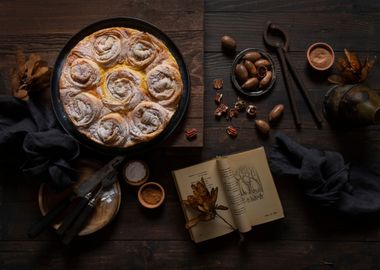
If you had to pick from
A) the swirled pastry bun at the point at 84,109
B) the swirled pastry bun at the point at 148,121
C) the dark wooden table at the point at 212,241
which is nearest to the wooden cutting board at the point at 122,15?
the dark wooden table at the point at 212,241

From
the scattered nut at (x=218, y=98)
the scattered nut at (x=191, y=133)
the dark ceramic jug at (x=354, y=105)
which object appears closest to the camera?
the dark ceramic jug at (x=354, y=105)

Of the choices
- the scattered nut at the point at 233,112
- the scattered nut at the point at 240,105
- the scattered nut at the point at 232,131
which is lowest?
the scattered nut at the point at 232,131

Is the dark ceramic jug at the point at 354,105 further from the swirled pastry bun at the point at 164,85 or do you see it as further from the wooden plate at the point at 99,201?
the wooden plate at the point at 99,201

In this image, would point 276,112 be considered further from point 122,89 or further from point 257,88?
point 122,89

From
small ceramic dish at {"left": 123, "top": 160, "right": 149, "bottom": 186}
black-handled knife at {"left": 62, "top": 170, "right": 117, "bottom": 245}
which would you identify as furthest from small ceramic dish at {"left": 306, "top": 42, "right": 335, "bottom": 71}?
black-handled knife at {"left": 62, "top": 170, "right": 117, "bottom": 245}

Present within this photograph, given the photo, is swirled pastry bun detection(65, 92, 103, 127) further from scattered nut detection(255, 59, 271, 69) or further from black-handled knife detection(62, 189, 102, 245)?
scattered nut detection(255, 59, 271, 69)

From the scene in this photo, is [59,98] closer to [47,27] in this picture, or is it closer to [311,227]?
[47,27]

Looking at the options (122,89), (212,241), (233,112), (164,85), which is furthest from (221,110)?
(212,241)
